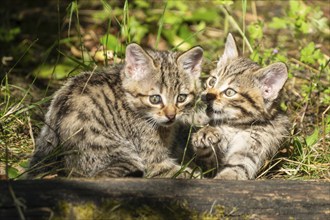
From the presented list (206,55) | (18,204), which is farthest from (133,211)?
(206,55)

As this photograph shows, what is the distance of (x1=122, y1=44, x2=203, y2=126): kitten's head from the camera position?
16.2 feet

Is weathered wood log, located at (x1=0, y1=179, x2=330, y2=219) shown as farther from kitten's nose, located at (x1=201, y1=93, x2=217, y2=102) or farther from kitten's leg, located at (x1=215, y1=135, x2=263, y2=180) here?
kitten's nose, located at (x1=201, y1=93, x2=217, y2=102)

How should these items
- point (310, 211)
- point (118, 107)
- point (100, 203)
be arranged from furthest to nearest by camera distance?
point (118, 107) → point (310, 211) → point (100, 203)

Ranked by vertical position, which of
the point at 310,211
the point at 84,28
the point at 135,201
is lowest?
the point at 84,28

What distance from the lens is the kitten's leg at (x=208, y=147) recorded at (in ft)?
16.6

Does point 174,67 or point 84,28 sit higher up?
point 174,67

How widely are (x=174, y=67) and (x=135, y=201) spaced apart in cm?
179

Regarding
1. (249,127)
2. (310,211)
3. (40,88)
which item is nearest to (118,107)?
(249,127)

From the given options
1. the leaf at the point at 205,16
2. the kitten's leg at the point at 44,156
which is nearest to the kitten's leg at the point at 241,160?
the kitten's leg at the point at 44,156

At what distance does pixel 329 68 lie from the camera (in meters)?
6.88

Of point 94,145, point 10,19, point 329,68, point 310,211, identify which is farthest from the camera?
point 10,19

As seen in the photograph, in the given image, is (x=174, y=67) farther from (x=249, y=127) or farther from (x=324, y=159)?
(x=324, y=159)

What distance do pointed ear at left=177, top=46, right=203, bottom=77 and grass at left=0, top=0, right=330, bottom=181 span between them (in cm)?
64

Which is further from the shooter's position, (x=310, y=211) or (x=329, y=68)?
(x=329, y=68)
